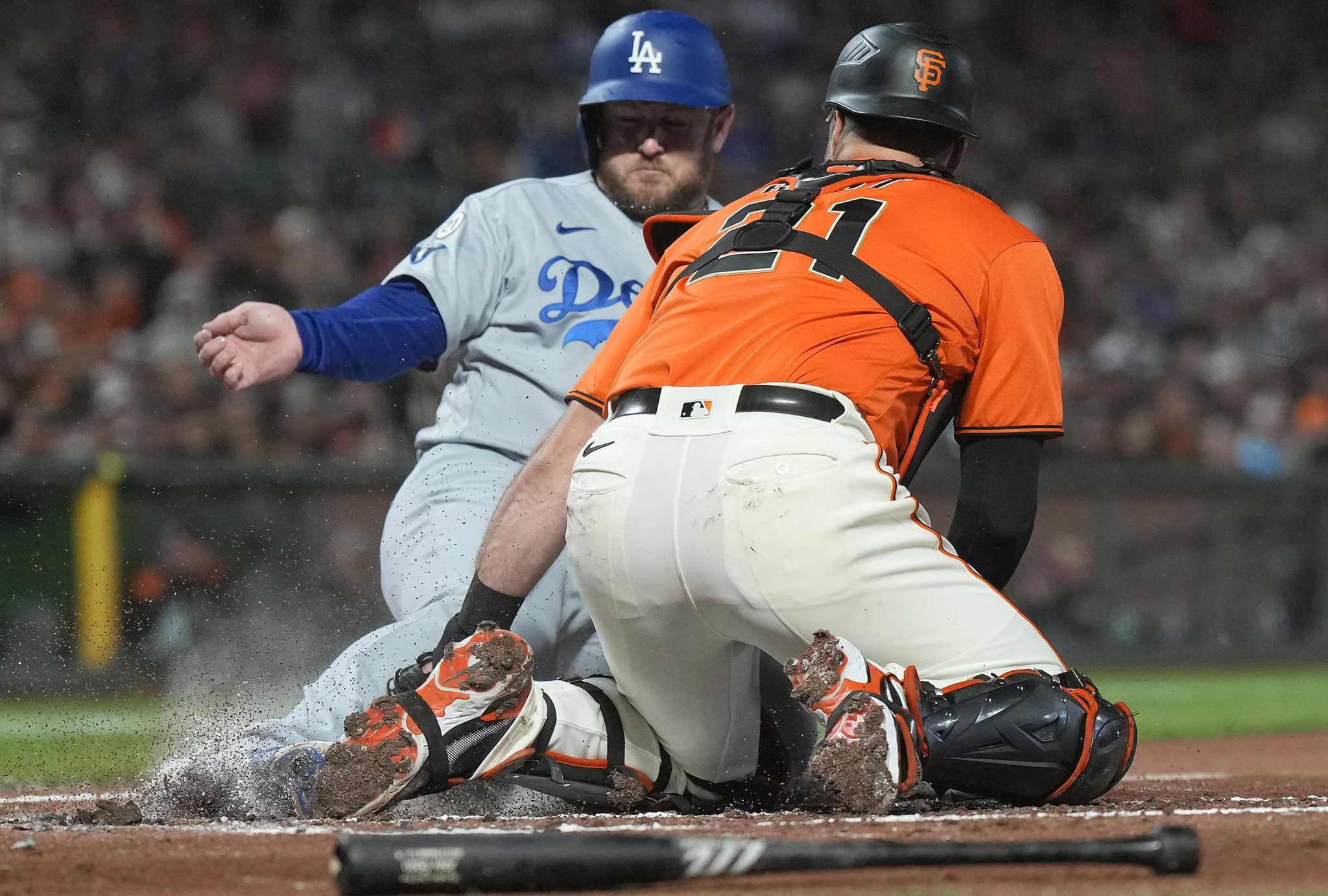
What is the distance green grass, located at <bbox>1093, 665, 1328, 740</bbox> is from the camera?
696 centimetres

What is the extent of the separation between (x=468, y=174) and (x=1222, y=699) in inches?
249

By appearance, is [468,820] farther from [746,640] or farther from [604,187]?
[604,187]

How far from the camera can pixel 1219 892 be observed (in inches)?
A: 86.8

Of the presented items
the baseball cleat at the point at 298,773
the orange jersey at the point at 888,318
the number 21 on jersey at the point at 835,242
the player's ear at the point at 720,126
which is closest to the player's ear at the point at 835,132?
the orange jersey at the point at 888,318

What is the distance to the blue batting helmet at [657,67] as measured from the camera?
4.65 m

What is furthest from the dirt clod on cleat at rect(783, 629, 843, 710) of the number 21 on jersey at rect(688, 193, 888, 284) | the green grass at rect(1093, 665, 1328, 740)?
the green grass at rect(1093, 665, 1328, 740)

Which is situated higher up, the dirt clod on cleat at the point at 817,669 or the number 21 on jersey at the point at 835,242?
the number 21 on jersey at the point at 835,242

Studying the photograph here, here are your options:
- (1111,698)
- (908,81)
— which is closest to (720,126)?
(908,81)

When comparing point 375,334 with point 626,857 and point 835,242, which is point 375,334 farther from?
point 626,857

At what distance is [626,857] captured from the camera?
2.24 meters

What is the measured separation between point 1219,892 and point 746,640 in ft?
3.64

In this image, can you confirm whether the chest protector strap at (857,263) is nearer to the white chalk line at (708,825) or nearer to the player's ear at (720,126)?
the white chalk line at (708,825)

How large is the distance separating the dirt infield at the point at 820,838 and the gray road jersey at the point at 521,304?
4.87 ft

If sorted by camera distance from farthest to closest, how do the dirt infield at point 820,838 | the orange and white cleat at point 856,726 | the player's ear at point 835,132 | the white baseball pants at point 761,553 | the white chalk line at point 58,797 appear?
the white chalk line at point 58,797 → the player's ear at point 835,132 → the white baseball pants at point 761,553 → the orange and white cleat at point 856,726 → the dirt infield at point 820,838
